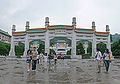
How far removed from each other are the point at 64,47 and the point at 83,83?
54.6 metres

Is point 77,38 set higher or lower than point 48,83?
higher

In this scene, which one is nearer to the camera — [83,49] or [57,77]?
[57,77]

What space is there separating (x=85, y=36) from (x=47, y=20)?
33.9ft

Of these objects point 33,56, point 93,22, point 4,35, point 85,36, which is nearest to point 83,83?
point 33,56

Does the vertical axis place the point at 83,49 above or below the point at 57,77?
above

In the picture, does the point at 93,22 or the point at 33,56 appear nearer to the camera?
the point at 33,56

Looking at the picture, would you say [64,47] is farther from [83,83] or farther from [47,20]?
[83,83]

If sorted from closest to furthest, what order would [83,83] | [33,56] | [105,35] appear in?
[83,83]
[33,56]
[105,35]

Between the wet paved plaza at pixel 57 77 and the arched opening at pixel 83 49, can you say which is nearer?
the wet paved plaza at pixel 57 77

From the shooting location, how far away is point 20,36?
1271 inches

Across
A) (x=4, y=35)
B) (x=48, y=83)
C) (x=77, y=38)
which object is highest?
(x=4, y=35)

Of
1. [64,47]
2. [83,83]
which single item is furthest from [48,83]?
[64,47]

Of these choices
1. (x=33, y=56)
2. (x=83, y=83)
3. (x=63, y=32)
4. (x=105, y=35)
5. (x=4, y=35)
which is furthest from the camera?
(x=4, y=35)

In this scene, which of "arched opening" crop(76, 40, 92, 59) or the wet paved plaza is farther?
"arched opening" crop(76, 40, 92, 59)
